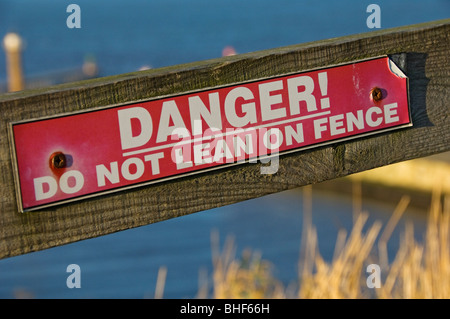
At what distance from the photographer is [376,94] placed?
1.35m

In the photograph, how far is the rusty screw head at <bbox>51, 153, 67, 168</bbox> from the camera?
3.68 feet

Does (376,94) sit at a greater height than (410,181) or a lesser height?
greater

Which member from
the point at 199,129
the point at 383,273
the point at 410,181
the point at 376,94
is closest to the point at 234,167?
the point at 199,129

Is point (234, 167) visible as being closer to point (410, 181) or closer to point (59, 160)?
point (59, 160)

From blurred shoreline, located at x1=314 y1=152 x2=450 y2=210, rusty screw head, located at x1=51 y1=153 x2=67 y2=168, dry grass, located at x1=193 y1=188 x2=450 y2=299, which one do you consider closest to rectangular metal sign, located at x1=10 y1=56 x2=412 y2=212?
rusty screw head, located at x1=51 y1=153 x2=67 y2=168

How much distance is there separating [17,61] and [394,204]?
9411 millimetres

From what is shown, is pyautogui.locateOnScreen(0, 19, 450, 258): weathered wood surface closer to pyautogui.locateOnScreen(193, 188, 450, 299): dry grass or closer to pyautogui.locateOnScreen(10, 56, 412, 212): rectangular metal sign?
pyautogui.locateOnScreen(10, 56, 412, 212): rectangular metal sign

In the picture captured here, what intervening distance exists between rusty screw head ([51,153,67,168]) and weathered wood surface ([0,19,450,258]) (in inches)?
2.3

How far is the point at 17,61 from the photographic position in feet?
55.2

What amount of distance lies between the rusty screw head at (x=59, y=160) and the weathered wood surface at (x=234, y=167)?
2.3 inches

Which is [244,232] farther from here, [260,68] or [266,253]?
[260,68]

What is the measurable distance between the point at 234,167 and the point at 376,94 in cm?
27

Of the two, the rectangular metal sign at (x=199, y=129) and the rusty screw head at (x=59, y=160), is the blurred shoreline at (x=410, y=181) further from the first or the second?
the rusty screw head at (x=59, y=160)

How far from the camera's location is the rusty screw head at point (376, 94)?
4.41 ft
